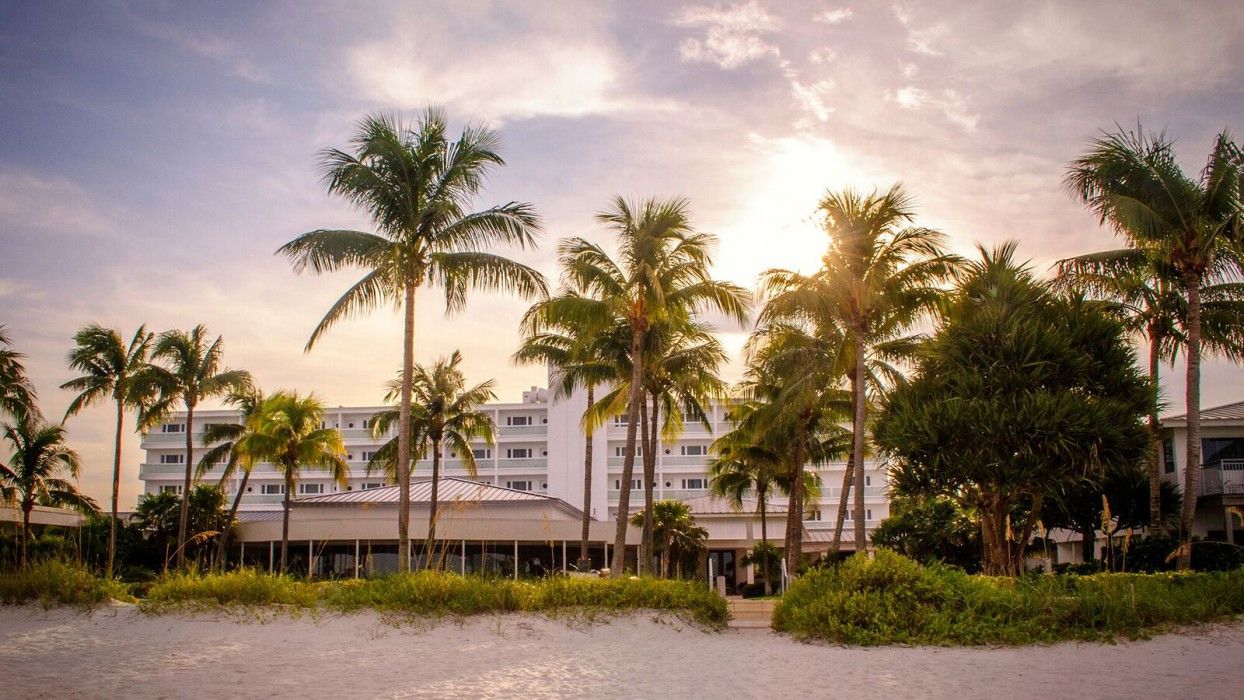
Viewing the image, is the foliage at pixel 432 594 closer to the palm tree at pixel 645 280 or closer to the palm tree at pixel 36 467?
the palm tree at pixel 645 280

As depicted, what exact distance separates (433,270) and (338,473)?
21142 mm

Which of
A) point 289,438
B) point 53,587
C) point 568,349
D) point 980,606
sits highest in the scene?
point 568,349

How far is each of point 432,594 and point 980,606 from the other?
9.07 meters

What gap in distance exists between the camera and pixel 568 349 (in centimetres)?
3362

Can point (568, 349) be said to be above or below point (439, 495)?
above

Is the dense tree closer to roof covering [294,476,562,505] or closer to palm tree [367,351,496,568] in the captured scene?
palm tree [367,351,496,568]

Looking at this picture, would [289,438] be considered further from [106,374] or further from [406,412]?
[406,412]

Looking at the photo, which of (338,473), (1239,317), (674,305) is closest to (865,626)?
(674,305)

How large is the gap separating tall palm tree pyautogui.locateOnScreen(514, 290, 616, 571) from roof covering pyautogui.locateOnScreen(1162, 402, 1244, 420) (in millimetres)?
20000

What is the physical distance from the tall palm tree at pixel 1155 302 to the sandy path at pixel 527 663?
505 inches

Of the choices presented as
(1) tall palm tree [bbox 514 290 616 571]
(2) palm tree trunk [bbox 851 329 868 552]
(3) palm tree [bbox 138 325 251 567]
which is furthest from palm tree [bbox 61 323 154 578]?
(2) palm tree trunk [bbox 851 329 868 552]

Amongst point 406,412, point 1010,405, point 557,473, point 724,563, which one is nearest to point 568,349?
point 406,412

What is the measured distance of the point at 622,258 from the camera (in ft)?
83.3

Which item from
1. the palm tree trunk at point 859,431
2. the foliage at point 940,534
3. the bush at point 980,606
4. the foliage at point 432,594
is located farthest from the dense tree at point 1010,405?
Answer: the foliage at point 940,534
